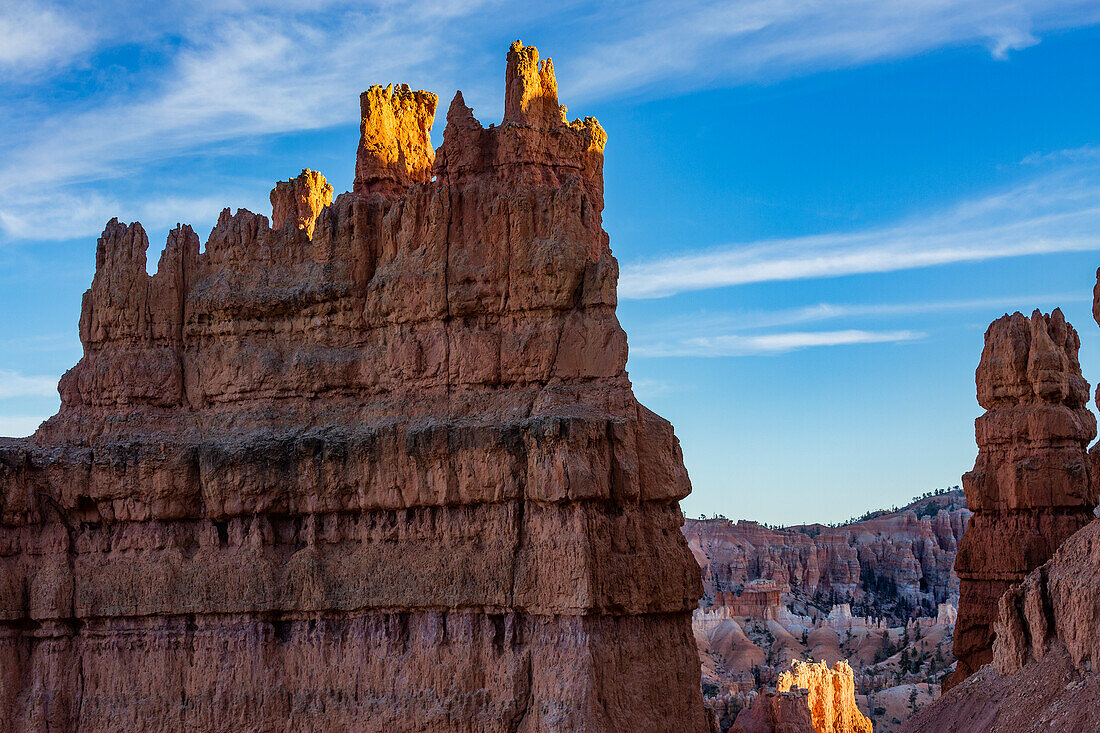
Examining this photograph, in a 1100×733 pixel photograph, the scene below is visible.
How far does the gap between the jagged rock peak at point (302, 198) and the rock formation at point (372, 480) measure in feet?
13.6

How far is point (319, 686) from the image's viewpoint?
2977cm

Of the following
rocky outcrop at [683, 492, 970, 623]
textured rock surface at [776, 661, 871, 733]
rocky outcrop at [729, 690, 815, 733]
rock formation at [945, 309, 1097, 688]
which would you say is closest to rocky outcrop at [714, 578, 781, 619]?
rocky outcrop at [683, 492, 970, 623]

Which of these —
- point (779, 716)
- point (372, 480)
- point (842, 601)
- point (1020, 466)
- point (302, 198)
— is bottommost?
point (779, 716)

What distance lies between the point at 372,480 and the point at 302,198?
505 inches

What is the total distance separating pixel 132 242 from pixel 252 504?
808cm

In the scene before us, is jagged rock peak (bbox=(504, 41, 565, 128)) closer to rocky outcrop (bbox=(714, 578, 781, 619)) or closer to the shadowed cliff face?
the shadowed cliff face

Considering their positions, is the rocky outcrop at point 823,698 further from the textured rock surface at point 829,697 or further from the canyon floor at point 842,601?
the canyon floor at point 842,601

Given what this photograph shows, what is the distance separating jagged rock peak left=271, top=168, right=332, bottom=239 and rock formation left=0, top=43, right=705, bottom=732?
4.14m

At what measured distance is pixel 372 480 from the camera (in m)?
29.8

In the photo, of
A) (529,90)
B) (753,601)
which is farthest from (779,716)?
(753,601)

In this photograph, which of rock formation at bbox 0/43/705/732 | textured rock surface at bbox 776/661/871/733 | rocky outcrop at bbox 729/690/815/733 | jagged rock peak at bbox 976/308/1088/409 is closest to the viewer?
rock formation at bbox 0/43/705/732

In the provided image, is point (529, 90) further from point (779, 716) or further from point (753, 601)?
point (753, 601)

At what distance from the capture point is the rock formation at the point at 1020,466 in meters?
37.4

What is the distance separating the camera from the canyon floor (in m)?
74.9
